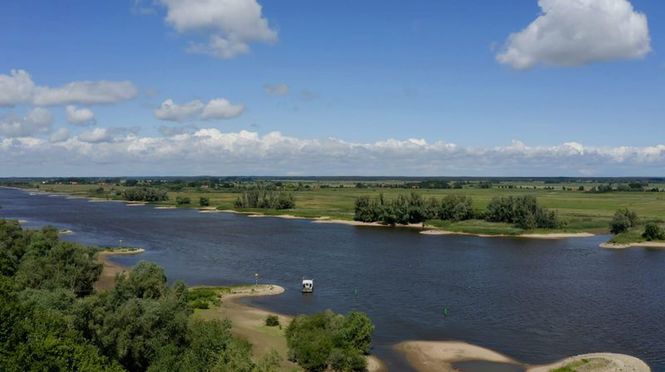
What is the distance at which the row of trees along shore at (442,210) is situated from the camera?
139m

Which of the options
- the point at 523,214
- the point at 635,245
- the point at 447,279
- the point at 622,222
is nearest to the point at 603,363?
the point at 447,279

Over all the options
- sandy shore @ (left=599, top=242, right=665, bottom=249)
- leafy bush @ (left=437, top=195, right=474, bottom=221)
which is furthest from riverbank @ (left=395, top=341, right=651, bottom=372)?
leafy bush @ (left=437, top=195, right=474, bottom=221)

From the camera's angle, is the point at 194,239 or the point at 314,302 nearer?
the point at 314,302

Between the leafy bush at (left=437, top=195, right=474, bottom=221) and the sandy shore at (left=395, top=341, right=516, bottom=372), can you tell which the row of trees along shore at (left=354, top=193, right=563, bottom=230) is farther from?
the sandy shore at (left=395, top=341, right=516, bottom=372)

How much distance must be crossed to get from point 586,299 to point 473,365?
27554 mm

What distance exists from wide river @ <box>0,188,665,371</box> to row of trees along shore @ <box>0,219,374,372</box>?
529 cm

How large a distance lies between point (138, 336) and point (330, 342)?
13891 mm

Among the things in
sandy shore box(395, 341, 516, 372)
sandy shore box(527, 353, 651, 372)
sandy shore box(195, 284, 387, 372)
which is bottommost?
sandy shore box(395, 341, 516, 372)

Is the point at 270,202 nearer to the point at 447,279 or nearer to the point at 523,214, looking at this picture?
the point at 523,214

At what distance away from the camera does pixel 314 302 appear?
64.4 metres

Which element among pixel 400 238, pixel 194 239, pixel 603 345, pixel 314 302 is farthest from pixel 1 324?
pixel 400 238

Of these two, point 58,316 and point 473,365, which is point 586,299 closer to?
point 473,365

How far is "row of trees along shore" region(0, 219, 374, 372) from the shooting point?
29812 millimetres

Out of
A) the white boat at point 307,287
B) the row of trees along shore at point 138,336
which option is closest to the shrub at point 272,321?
the row of trees along shore at point 138,336
